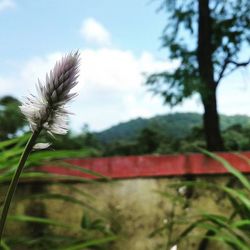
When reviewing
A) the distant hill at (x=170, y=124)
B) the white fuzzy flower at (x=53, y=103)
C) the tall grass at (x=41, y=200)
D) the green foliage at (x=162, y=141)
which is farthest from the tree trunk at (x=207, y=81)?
the white fuzzy flower at (x=53, y=103)

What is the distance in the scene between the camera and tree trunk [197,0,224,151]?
470 inches

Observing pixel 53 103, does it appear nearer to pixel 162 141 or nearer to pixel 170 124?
pixel 162 141

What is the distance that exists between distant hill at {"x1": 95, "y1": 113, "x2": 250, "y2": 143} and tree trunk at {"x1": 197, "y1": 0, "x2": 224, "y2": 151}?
3281mm

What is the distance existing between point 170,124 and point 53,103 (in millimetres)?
20773

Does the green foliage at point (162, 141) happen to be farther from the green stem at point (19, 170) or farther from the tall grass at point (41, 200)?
the green stem at point (19, 170)

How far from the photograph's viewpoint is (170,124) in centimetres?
2105

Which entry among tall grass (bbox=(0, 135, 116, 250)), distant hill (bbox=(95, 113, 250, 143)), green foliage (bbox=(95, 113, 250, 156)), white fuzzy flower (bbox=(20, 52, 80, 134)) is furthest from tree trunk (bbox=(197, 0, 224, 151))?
white fuzzy flower (bbox=(20, 52, 80, 134))

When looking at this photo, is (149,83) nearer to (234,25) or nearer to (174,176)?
(234,25)

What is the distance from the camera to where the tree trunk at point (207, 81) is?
11.9 meters

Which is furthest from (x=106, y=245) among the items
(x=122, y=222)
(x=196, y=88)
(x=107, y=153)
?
(x=107, y=153)

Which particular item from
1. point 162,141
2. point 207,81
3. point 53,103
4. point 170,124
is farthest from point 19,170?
point 170,124

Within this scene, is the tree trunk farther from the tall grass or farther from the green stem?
the green stem

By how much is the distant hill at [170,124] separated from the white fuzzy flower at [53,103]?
14.8 metres

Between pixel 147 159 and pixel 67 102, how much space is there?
2324mm
